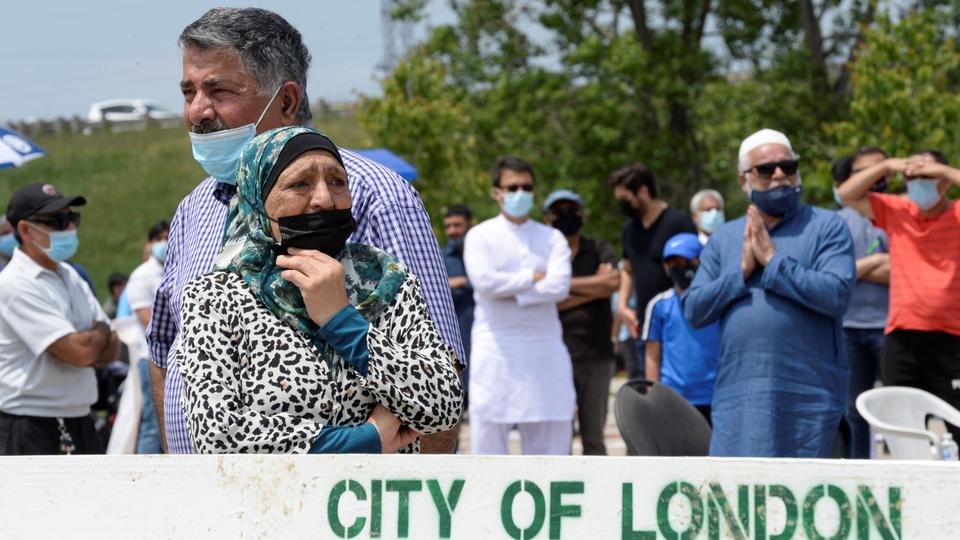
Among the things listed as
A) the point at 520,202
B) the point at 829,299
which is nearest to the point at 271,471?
the point at 829,299

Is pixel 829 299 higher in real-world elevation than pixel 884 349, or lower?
higher

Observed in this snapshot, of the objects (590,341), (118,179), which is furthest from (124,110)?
(590,341)

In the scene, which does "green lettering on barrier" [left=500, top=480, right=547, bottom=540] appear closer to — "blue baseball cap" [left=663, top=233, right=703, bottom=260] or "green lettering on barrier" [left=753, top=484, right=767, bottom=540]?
"green lettering on barrier" [left=753, top=484, right=767, bottom=540]

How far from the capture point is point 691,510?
252cm

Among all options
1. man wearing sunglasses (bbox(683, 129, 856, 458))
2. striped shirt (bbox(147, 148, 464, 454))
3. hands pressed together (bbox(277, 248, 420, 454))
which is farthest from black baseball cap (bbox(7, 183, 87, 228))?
hands pressed together (bbox(277, 248, 420, 454))

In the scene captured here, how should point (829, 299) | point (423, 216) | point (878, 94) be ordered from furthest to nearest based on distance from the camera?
point (878, 94) → point (829, 299) → point (423, 216)

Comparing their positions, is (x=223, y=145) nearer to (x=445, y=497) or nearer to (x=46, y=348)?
(x=445, y=497)

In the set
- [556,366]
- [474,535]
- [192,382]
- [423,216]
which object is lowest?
[556,366]

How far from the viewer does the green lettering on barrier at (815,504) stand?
8.13 ft

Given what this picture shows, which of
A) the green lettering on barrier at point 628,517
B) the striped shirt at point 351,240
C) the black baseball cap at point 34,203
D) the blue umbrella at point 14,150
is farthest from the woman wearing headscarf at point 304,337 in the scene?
the blue umbrella at point 14,150

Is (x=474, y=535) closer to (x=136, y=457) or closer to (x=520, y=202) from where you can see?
(x=136, y=457)

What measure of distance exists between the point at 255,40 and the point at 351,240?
573 mm

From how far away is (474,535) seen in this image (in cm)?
257

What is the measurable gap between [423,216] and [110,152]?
53.1 metres
